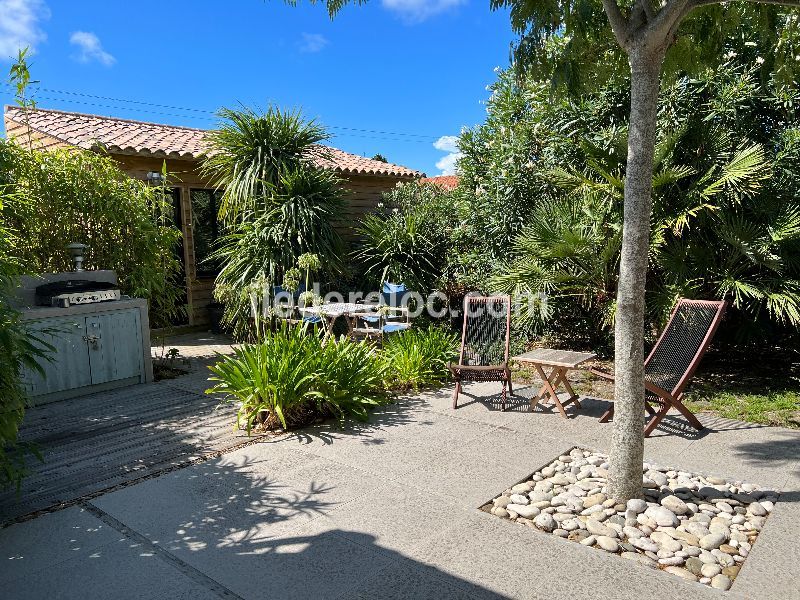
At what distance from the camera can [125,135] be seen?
10.0 m

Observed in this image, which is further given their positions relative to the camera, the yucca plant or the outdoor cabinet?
the yucca plant

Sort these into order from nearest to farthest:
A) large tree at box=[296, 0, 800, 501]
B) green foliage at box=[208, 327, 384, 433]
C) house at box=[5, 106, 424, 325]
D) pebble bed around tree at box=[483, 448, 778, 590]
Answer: pebble bed around tree at box=[483, 448, 778, 590]
large tree at box=[296, 0, 800, 501]
green foliage at box=[208, 327, 384, 433]
house at box=[5, 106, 424, 325]

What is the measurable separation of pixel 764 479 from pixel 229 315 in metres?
7.58

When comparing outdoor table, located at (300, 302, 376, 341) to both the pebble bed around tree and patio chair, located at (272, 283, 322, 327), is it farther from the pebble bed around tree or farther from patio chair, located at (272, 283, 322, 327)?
the pebble bed around tree

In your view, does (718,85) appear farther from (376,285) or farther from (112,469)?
(112,469)

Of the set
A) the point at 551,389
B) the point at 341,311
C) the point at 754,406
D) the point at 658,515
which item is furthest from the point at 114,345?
the point at 754,406

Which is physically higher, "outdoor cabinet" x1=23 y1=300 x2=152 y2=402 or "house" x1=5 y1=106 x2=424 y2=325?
"house" x1=5 y1=106 x2=424 y2=325

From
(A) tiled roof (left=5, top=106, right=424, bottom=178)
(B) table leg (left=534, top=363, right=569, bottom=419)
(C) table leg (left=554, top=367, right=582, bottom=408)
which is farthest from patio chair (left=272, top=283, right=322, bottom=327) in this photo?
(C) table leg (left=554, top=367, right=582, bottom=408)

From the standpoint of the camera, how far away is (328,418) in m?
5.55

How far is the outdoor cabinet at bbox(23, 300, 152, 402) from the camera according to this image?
6.10m

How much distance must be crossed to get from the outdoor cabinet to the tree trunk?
527 cm

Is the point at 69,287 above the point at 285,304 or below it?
above

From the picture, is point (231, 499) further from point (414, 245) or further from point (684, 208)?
point (414, 245)

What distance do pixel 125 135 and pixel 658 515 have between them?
10.1 m
